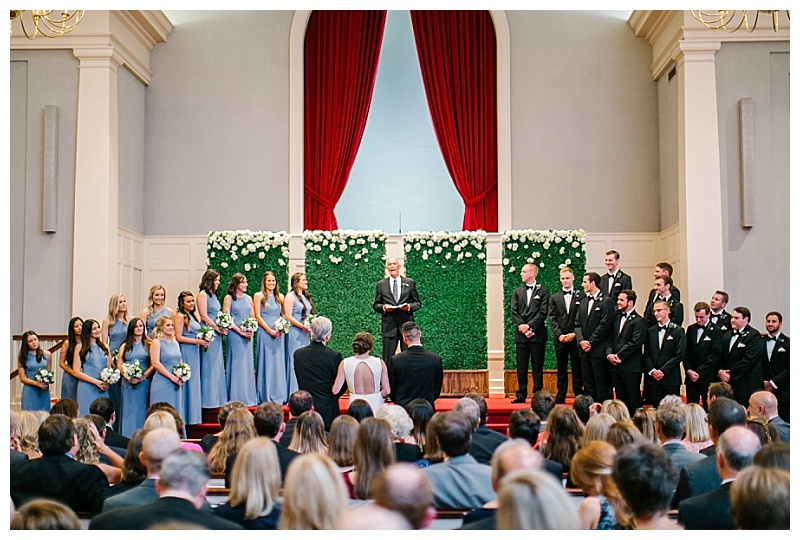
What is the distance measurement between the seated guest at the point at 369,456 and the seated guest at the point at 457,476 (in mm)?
228

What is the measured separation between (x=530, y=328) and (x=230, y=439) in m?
5.14

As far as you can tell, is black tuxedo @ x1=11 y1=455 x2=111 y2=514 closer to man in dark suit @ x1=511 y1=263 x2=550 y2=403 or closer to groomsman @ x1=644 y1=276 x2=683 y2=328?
man in dark suit @ x1=511 y1=263 x2=550 y2=403

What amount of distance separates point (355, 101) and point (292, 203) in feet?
5.68

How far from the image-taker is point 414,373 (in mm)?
7879

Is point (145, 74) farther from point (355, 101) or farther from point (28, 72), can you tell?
point (355, 101)

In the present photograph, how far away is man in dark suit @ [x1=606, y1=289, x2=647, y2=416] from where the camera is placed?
913cm

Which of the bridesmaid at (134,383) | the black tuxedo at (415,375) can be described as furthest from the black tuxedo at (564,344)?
the bridesmaid at (134,383)

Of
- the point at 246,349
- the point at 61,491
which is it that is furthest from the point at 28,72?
the point at 61,491

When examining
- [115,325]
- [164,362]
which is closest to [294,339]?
[164,362]

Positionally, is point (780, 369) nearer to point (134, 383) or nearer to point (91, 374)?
point (134, 383)

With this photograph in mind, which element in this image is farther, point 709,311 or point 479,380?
point 479,380

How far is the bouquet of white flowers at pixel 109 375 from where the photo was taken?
337 inches

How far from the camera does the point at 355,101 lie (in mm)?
13383

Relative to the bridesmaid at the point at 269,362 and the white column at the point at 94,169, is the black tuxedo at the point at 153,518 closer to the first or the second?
the bridesmaid at the point at 269,362
